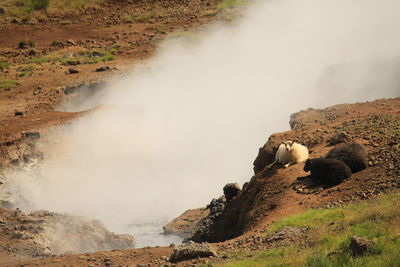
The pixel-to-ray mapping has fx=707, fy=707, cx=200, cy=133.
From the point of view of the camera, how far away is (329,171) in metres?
11.8

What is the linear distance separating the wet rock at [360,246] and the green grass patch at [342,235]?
0.07m

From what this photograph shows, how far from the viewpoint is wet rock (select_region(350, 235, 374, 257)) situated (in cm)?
776

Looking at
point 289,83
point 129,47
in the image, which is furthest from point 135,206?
point 129,47

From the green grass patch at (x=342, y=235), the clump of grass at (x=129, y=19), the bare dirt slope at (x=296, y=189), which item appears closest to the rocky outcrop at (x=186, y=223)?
the bare dirt slope at (x=296, y=189)

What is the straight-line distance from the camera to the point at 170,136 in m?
25.0

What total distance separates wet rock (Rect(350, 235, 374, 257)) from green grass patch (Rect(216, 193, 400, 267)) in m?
0.07

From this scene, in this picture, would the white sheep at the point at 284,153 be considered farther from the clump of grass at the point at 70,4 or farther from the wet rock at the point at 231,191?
the clump of grass at the point at 70,4

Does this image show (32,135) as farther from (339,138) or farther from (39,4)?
(39,4)

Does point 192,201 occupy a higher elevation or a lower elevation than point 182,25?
lower

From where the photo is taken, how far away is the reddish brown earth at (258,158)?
11.1 metres

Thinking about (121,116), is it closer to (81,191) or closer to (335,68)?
(81,191)

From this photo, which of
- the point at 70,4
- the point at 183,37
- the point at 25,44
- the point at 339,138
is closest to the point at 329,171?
the point at 339,138

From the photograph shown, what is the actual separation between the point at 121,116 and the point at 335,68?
346 inches

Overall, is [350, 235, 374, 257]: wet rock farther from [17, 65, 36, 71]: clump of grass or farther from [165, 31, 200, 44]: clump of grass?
[165, 31, 200, 44]: clump of grass
